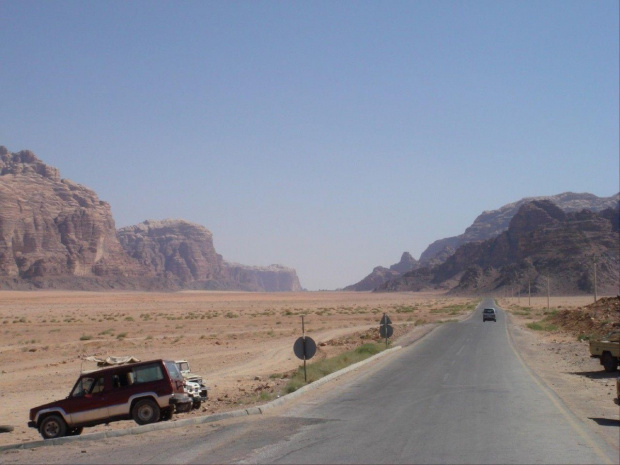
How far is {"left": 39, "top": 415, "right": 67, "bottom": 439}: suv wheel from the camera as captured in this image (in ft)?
A: 50.6

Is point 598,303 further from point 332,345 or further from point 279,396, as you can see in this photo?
point 279,396

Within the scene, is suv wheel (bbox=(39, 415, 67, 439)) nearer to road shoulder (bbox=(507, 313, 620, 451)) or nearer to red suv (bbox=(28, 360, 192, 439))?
red suv (bbox=(28, 360, 192, 439))

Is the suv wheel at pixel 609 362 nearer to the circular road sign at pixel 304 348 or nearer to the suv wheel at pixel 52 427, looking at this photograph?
the circular road sign at pixel 304 348

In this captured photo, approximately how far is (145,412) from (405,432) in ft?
21.2

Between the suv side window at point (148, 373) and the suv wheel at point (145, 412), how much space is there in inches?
19.8

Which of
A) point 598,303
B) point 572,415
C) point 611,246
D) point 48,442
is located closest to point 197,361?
point 48,442

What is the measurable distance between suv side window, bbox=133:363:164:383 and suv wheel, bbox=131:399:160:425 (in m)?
0.50

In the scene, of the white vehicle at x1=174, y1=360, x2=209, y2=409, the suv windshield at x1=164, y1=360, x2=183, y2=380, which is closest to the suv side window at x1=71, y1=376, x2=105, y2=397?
the suv windshield at x1=164, y1=360, x2=183, y2=380

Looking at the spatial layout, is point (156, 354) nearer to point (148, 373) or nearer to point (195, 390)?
point (195, 390)

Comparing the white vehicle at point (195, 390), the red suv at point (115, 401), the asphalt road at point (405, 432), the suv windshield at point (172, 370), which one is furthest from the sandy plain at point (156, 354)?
the asphalt road at point (405, 432)

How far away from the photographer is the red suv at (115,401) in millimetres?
15617

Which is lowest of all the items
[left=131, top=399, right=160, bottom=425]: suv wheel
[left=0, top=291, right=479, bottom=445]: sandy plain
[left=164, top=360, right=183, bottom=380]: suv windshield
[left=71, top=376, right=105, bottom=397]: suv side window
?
[left=0, top=291, right=479, bottom=445]: sandy plain

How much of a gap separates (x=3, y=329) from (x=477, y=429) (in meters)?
52.3

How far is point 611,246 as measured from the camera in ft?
618
